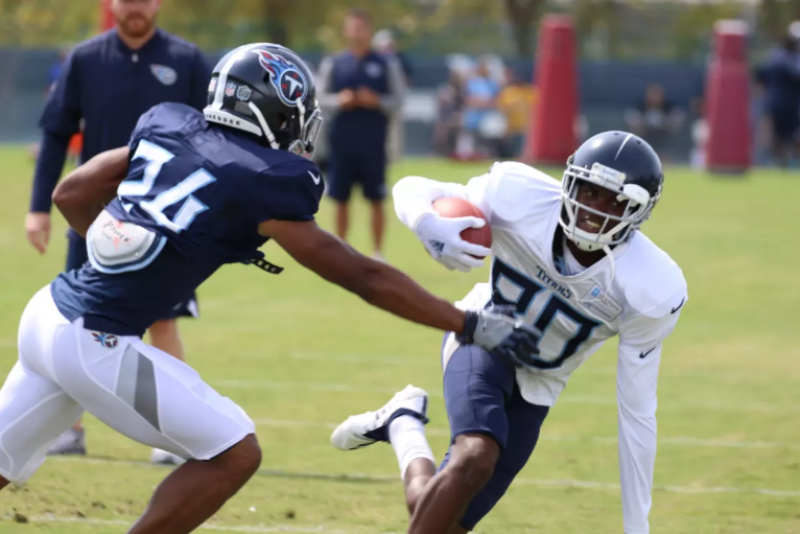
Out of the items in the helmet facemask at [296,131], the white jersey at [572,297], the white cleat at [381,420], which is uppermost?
the helmet facemask at [296,131]

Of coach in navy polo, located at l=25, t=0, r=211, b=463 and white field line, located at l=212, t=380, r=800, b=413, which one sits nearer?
coach in navy polo, located at l=25, t=0, r=211, b=463

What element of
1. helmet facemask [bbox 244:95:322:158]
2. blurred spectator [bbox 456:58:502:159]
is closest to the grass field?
helmet facemask [bbox 244:95:322:158]

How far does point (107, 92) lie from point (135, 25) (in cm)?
33

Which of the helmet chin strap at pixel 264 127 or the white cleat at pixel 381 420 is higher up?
the helmet chin strap at pixel 264 127

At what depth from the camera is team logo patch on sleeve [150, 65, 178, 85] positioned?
5.70 meters

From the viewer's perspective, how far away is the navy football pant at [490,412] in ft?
13.3

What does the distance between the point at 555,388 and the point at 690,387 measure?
3.22 metres

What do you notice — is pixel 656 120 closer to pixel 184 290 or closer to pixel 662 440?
pixel 662 440

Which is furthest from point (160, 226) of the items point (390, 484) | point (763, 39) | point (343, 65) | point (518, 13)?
point (518, 13)

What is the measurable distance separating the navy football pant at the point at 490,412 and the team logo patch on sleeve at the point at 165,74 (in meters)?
2.12

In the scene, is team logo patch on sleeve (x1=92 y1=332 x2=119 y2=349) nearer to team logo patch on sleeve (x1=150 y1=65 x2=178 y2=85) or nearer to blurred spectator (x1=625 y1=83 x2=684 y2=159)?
team logo patch on sleeve (x1=150 y1=65 x2=178 y2=85)

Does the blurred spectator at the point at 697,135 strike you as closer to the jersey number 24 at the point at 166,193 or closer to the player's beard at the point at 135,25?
the player's beard at the point at 135,25

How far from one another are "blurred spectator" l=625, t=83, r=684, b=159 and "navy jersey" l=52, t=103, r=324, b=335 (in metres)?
21.5

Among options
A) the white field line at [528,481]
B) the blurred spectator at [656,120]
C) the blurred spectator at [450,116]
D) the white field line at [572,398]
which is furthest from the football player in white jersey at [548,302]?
the blurred spectator at [656,120]
